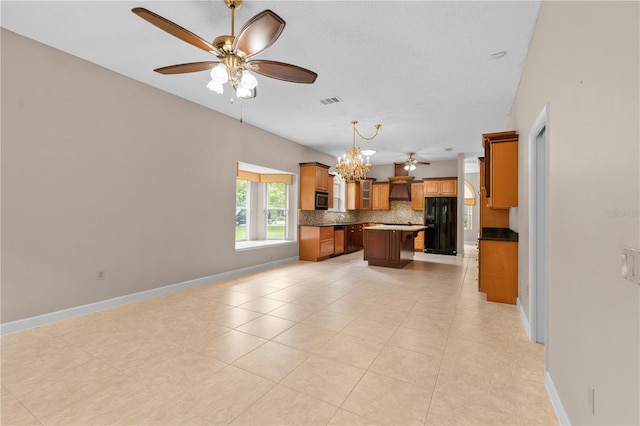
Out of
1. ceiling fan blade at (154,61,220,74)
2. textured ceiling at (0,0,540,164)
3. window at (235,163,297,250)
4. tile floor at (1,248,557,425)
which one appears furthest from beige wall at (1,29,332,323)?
window at (235,163,297,250)

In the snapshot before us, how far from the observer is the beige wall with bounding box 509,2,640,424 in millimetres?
1042

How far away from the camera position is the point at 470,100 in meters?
4.53

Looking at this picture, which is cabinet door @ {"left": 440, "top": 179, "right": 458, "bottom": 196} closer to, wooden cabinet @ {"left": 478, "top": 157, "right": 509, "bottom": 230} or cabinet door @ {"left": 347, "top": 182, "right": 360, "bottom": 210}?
cabinet door @ {"left": 347, "top": 182, "right": 360, "bottom": 210}

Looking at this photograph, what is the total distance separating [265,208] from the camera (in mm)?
7535

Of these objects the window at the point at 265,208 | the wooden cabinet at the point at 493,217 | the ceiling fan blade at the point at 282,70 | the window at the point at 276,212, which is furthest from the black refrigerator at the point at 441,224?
the ceiling fan blade at the point at 282,70

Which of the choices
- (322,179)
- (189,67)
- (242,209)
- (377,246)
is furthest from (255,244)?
(189,67)

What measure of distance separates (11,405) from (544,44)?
4696mm

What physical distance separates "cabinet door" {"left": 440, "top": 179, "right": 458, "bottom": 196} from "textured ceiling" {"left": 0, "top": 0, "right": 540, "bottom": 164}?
3.57 meters

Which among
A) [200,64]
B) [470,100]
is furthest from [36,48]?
[470,100]

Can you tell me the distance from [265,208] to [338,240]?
90.0 inches

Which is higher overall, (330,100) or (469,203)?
(330,100)

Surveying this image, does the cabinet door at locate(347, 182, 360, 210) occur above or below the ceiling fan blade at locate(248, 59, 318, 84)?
below

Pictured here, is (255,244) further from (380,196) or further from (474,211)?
(474,211)

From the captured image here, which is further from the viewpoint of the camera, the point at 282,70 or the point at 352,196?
the point at 352,196
